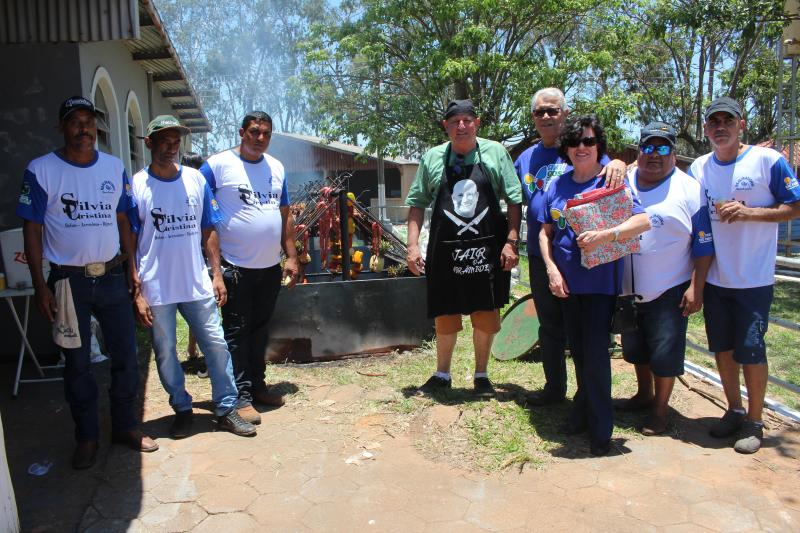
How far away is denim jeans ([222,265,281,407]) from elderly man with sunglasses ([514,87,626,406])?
5.78 ft

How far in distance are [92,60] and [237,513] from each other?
493 centimetres

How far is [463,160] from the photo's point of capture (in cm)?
414

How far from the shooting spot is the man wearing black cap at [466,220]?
4.09 m

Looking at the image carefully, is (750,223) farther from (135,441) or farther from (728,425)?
(135,441)

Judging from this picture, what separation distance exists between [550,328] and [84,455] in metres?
2.88

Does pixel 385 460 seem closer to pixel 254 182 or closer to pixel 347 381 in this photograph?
pixel 347 381

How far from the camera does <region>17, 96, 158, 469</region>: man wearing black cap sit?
320 cm

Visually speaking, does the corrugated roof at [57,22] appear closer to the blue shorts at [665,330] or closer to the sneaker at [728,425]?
the blue shorts at [665,330]

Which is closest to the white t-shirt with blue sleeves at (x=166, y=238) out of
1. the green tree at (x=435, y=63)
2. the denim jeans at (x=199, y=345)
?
the denim jeans at (x=199, y=345)

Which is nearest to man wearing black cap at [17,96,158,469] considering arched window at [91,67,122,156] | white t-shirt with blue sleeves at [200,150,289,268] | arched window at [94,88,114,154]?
white t-shirt with blue sleeves at [200,150,289,268]

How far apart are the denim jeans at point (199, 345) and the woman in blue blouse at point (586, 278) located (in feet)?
6.72

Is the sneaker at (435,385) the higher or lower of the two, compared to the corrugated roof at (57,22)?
lower

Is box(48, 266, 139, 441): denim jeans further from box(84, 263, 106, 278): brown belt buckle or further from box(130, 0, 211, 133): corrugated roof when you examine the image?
box(130, 0, 211, 133): corrugated roof

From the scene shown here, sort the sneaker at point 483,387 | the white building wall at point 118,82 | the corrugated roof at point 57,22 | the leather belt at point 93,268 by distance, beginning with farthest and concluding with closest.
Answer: the white building wall at point 118,82
the corrugated roof at point 57,22
the sneaker at point 483,387
the leather belt at point 93,268
